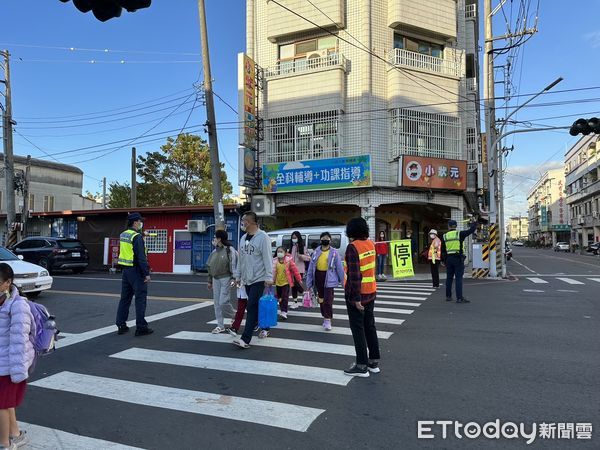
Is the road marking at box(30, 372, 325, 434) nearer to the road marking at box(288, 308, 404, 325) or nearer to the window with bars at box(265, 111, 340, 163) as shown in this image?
the road marking at box(288, 308, 404, 325)

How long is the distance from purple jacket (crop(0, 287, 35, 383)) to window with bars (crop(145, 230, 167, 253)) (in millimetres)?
19498

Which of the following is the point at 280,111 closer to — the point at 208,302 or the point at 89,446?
the point at 208,302

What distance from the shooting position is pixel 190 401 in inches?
170

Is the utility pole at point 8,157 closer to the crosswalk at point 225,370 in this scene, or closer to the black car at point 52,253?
the black car at point 52,253

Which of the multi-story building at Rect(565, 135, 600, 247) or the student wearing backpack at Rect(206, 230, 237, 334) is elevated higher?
the multi-story building at Rect(565, 135, 600, 247)

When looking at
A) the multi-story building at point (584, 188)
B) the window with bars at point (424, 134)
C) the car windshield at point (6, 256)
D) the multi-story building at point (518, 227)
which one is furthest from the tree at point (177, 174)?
the multi-story building at point (518, 227)

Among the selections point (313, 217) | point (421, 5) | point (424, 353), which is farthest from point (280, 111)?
point (424, 353)

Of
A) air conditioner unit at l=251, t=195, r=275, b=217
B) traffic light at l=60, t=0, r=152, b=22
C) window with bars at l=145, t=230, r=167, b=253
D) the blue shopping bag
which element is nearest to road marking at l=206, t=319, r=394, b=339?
the blue shopping bag

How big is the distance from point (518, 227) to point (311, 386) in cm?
19177

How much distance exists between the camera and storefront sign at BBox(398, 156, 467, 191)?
1898 cm

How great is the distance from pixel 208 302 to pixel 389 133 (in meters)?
12.9

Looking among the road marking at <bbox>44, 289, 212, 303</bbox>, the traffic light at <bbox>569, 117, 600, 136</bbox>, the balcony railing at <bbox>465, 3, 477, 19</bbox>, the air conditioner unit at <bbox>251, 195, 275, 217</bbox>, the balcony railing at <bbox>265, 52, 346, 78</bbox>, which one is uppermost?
the balcony railing at <bbox>465, 3, 477, 19</bbox>

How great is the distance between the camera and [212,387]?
4.69 m

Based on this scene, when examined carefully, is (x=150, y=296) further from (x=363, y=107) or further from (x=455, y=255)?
(x=363, y=107)
